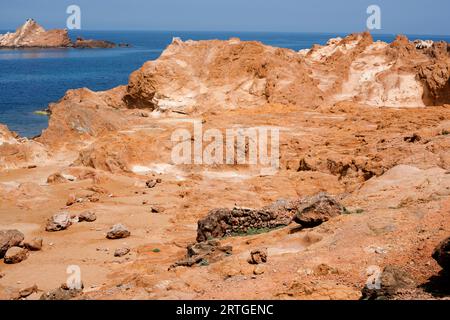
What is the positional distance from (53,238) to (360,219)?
7.65 m

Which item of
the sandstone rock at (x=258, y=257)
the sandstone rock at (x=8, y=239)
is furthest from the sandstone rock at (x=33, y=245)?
the sandstone rock at (x=258, y=257)

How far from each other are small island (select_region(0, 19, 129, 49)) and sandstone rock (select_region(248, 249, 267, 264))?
116252mm

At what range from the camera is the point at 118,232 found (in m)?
13.6

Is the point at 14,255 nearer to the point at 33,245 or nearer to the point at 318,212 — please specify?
the point at 33,245

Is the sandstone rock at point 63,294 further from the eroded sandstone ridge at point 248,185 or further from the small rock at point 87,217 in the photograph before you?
the small rock at point 87,217

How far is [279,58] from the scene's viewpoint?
27.8 metres

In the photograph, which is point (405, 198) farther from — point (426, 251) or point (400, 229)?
point (426, 251)

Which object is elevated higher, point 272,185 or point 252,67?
point 252,67

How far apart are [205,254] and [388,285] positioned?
3848 mm

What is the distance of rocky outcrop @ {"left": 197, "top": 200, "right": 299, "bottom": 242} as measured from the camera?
1209 cm

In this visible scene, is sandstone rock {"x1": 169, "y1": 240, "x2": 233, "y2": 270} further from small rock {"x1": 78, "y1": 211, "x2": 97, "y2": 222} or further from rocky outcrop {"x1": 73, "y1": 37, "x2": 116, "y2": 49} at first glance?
rocky outcrop {"x1": 73, "y1": 37, "x2": 116, "y2": 49}

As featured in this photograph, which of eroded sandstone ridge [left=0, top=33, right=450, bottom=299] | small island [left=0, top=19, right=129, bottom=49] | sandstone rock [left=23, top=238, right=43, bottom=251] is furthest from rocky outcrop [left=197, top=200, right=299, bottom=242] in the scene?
small island [left=0, top=19, right=129, bottom=49]

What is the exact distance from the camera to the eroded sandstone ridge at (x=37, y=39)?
118375 millimetres
